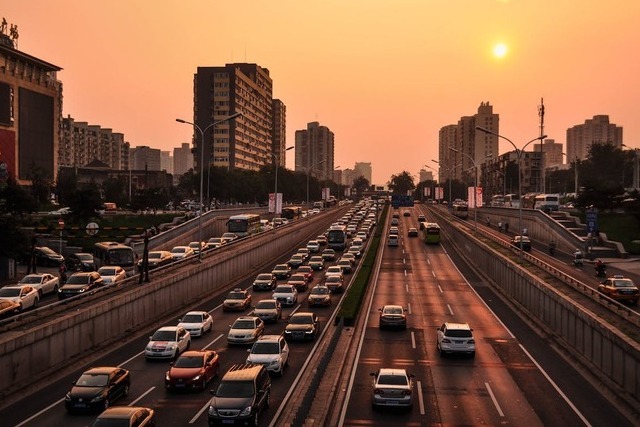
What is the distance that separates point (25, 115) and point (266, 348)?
382 feet

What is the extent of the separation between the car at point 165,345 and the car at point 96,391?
19.6ft

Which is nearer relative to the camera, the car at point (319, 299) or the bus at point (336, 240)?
the car at point (319, 299)

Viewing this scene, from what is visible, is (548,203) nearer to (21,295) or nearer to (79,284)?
(79,284)

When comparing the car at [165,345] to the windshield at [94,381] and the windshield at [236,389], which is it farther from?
the windshield at [236,389]

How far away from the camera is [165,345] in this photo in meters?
30.9

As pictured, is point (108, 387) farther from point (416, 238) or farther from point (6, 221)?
point (416, 238)

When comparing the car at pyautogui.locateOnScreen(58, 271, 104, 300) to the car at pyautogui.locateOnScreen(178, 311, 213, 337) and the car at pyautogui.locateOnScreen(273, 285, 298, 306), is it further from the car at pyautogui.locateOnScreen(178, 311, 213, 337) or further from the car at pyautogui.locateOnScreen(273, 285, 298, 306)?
the car at pyautogui.locateOnScreen(273, 285, 298, 306)

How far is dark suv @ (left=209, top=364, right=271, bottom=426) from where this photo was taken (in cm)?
2069

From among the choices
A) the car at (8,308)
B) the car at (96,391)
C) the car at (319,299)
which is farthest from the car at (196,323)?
the car at (96,391)

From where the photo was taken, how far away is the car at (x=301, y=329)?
35.0m

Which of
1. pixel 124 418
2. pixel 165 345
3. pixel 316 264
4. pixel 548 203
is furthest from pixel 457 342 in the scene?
pixel 548 203

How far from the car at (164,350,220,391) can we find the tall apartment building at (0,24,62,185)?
99.8 meters

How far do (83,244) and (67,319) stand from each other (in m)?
45.6

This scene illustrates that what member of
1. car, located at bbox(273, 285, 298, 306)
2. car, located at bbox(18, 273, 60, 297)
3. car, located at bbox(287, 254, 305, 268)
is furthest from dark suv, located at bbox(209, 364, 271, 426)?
car, located at bbox(287, 254, 305, 268)
